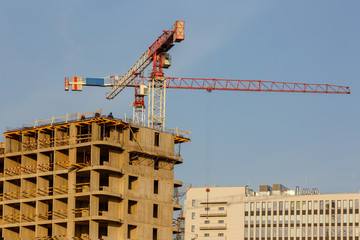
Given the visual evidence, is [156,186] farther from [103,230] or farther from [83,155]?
[83,155]

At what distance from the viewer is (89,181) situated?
134000 millimetres

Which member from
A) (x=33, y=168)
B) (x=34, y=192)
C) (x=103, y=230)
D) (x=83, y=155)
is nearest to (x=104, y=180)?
(x=83, y=155)

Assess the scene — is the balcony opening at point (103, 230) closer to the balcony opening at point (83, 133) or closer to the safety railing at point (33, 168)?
the safety railing at point (33, 168)

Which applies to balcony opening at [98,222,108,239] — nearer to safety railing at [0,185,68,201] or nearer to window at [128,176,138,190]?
window at [128,176,138,190]

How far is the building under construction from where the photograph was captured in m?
130

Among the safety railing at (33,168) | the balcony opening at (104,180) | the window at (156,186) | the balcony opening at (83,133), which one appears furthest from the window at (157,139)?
the safety railing at (33,168)

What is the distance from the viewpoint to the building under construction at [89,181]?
130000 millimetres

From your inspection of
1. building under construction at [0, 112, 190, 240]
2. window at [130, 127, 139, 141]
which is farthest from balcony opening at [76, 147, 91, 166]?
window at [130, 127, 139, 141]

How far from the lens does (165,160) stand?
14038 centimetres

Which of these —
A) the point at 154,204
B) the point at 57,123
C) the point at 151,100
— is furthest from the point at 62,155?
the point at 151,100

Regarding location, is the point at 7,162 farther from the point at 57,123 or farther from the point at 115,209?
the point at 115,209

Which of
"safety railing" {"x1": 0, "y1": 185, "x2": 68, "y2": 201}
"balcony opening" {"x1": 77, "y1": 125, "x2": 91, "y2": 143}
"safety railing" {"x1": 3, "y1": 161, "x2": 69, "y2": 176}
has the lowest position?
"safety railing" {"x1": 0, "y1": 185, "x2": 68, "y2": 201}

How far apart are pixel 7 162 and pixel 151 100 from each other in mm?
53609

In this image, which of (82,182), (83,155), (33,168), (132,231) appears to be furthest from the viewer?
(33,168)
